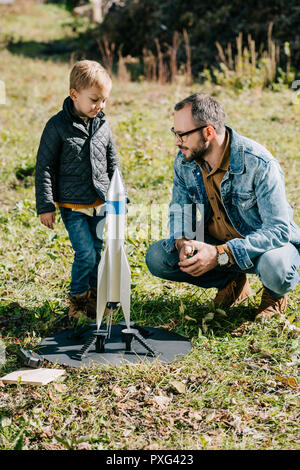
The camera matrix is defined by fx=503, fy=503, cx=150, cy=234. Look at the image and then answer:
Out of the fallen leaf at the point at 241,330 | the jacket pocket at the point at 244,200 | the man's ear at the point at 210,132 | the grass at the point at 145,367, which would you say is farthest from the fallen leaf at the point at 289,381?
the man's ear at the point at 210,132

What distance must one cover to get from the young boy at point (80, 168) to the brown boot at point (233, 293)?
0.98 metres

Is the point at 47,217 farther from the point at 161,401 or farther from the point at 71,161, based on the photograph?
the point at 161,401

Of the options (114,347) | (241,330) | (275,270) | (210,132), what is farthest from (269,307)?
(210,132)

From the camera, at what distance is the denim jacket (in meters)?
3.38

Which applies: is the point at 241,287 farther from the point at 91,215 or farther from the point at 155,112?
the point at 155,112

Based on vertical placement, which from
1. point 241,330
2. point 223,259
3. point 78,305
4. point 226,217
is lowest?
point 241,330

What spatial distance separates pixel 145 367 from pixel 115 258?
2.31 ft

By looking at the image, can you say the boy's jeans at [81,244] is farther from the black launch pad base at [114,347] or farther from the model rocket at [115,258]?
the model rocket at [115,258]

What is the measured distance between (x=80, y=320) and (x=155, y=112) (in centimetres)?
586

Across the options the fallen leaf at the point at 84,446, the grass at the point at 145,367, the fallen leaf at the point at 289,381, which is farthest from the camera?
the fallen leaf at the point at 289,381

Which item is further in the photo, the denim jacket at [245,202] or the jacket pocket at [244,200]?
the jacket pocket at [244,200]

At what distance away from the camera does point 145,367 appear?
10.2 ft

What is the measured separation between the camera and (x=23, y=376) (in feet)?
9.86

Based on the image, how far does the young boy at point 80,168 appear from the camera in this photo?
3.44 m
